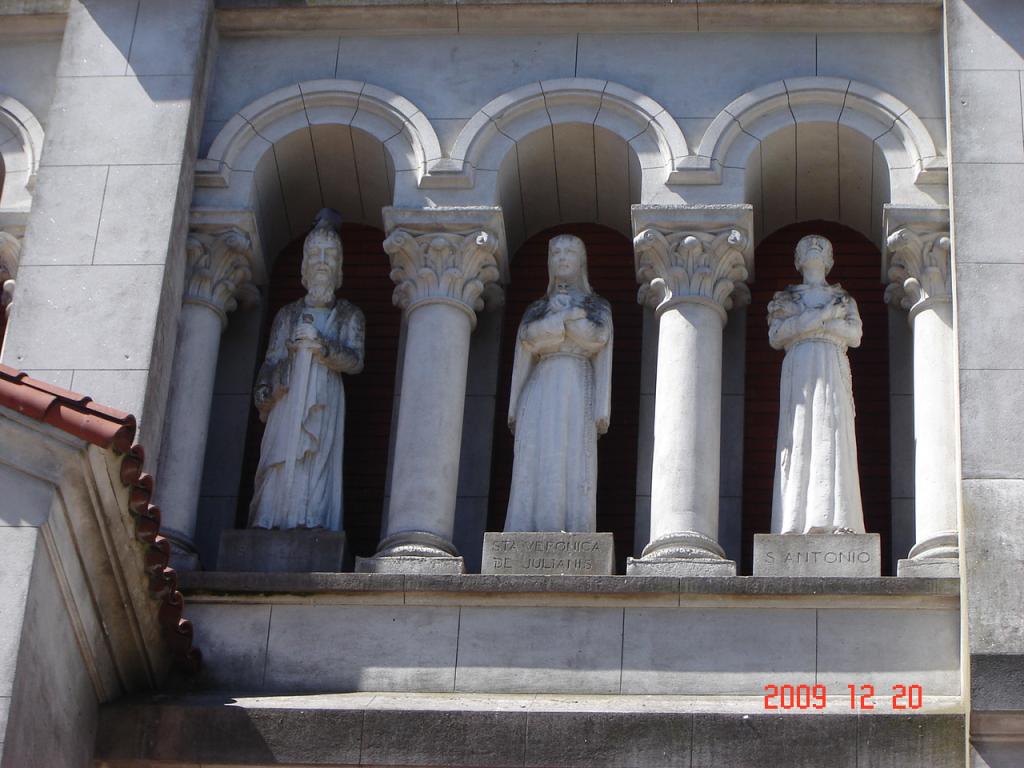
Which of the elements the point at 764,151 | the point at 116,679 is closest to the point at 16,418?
the point at 116,679

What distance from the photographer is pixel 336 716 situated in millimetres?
15164

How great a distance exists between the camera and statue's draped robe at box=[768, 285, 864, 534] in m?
16.5

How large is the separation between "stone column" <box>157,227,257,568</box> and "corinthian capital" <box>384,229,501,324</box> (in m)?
1.14

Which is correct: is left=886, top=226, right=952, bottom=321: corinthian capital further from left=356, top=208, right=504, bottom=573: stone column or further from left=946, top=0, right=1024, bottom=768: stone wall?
left=356, top=208, right=504, bottom=573: stone column

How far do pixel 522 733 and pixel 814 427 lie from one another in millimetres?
3215

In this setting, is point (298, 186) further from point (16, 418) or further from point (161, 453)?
point (16, 418)

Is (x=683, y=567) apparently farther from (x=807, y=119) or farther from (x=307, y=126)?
(x=307, y=126)

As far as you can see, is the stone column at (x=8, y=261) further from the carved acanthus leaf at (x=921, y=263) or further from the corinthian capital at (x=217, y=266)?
the carved acanthus leaf at (x=921, y=263)

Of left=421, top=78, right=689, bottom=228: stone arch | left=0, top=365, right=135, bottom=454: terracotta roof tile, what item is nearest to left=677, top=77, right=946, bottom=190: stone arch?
left=421, top=78, right=689, bottom=228: stone arch

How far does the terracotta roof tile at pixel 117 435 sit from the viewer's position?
1401cm

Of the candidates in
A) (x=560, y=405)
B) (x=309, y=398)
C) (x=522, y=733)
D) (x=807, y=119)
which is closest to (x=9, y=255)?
(x=309, y=398)

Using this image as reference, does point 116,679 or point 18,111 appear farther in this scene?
point 18,111

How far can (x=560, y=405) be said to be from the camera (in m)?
17.0

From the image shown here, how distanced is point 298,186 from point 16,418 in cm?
516
